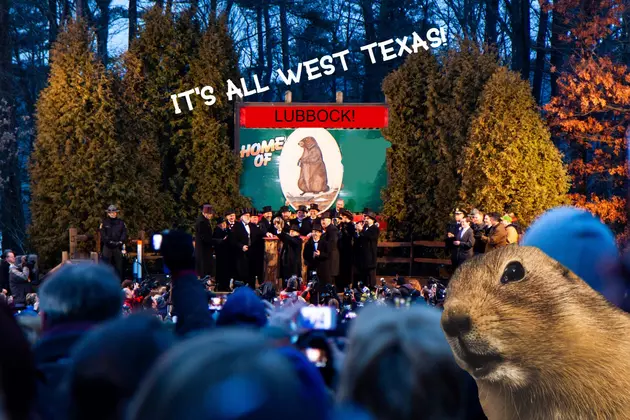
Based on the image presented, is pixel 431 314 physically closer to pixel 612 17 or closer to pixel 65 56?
pixel 65 56

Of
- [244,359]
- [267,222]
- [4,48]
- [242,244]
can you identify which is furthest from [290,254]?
[244,359]

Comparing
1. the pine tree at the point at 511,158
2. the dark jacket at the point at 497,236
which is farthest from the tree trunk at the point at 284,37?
the dark jacket at the point at 497,236

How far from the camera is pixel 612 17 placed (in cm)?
2114

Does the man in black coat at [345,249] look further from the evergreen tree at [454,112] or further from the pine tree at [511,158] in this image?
the evergreen tree at [454,112]

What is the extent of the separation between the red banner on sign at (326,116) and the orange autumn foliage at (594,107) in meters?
4.03

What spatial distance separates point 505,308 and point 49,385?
95 centimetres

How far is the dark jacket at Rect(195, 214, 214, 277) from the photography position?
19.0 metres

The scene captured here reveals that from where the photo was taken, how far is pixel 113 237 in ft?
59.9

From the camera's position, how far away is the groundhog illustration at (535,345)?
74.9 inches

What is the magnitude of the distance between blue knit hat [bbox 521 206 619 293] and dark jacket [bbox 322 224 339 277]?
53.3 feet

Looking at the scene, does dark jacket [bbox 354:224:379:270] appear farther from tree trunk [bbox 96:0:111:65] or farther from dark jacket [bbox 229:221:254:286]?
tree trunk [bbox 96:0:111:65]

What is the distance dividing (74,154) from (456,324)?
1888cm

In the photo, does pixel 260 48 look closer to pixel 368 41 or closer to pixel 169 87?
pixel 368 41

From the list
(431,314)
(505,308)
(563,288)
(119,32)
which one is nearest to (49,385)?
(431,314)
